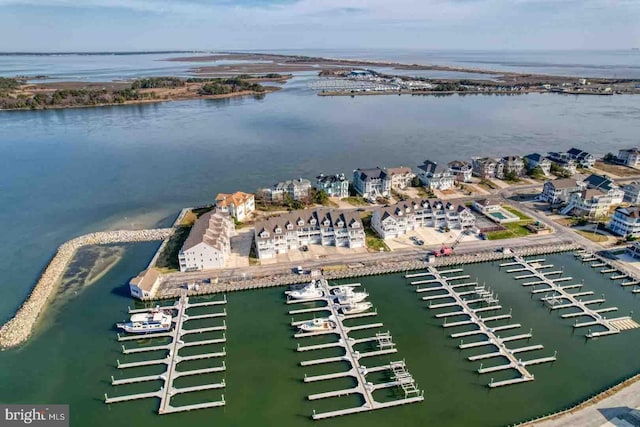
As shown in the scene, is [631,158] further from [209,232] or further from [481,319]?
[209,232]

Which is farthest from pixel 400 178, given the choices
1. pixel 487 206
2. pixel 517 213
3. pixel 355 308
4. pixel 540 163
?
pixel 355 308

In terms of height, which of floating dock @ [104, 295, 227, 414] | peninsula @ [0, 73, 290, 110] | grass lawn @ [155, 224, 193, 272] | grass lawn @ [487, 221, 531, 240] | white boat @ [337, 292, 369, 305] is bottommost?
floating dock @ [104, 295, 227, 414]

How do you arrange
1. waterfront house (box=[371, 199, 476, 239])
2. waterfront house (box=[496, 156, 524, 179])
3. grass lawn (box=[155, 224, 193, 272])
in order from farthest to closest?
waterfront house (box=[496, 156, 524, 179]), waterfront house (box=[371, 199, 476, 239]), grass lawn (box=[155, 224, 193, 272])

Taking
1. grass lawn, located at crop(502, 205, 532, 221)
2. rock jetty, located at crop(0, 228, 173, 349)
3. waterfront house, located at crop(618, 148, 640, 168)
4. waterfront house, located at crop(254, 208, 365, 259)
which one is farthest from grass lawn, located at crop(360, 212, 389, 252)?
waterfront house, located at crop(618, 148, 640, 168)

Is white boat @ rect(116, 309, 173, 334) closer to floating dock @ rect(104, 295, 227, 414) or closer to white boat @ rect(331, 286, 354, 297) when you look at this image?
floating dock @ rect(104, 295, 227, 414)

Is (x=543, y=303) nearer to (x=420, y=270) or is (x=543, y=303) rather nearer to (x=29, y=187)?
(x=420, y=270)

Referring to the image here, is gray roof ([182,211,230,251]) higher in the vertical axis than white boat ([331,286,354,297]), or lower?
higher

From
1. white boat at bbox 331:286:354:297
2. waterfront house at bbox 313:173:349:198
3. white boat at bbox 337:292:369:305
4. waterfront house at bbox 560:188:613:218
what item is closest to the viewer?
white boat at bbox 337:292:369:305
